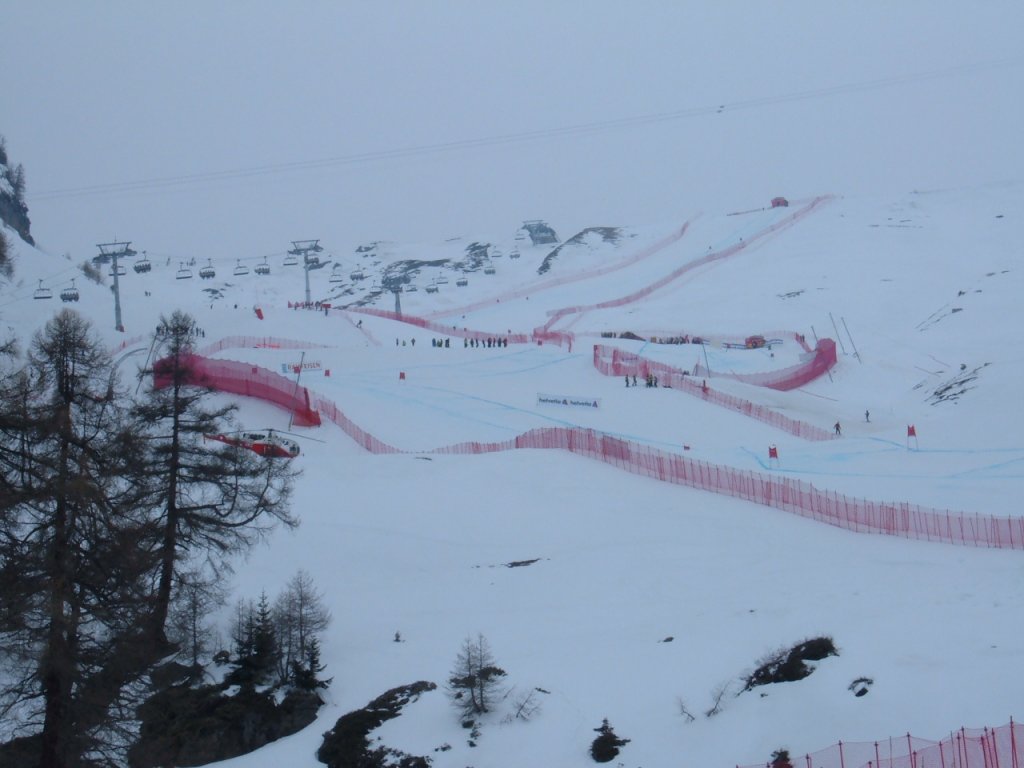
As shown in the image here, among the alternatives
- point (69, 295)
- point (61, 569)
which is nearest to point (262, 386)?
point (69, 295)

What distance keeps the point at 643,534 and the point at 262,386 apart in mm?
18238

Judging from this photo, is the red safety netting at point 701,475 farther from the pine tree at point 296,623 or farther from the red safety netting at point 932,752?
the red safety netting at point 932,752

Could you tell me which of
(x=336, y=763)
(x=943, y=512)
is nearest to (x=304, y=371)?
(x=943, y=512)

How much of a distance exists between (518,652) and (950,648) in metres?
5.70

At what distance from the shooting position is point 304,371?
40.9 metres

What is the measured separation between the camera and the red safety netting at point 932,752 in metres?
9.19

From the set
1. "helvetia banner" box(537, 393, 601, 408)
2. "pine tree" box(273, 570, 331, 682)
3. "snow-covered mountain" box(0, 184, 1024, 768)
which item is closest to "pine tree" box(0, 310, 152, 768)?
"snow-covered mountain" box(0, 184, 1024, 768)

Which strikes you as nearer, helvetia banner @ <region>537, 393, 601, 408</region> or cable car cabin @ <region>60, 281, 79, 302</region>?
helvetia banner @ <region>537, 393, 601, 408</region>

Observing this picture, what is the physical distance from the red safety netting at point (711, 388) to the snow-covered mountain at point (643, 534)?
794 millimetres

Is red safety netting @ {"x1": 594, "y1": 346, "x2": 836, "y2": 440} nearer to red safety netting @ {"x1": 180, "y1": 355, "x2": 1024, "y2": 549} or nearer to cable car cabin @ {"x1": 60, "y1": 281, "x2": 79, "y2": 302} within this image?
red safety netting @ {"x1": 180, "y1": 355, "x2": 1024, "y2": 549}

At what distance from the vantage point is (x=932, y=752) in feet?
31.7

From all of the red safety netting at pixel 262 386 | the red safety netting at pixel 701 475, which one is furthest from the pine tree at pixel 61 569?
the red safety netting at pixel 262 386

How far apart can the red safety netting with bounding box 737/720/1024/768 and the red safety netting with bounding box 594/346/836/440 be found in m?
23.1

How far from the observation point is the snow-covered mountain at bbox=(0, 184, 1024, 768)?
468 inches
